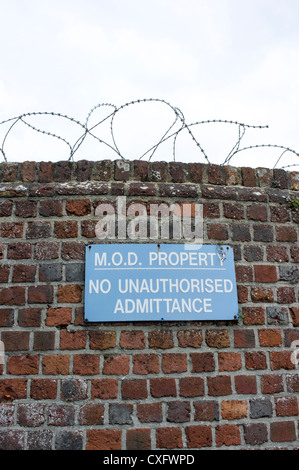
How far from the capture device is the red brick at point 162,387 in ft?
6.75

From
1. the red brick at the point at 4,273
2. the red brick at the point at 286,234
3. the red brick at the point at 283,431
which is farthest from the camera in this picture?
the red brick at the point at 286,234

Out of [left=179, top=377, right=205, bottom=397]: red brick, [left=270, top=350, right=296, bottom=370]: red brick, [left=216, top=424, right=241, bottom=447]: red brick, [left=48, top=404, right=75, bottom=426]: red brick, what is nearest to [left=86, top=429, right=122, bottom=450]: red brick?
[left=48, top=404, right=75, bottom=426]: red brick

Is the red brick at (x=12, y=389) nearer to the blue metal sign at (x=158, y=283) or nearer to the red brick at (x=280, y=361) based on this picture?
the blue metal sign at (x=158, y=283)

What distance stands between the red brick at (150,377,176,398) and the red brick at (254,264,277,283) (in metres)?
0.70

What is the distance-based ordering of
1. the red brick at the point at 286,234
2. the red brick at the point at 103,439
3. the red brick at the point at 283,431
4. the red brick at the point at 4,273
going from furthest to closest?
the red brick at the point at 286,234, the red brick at the point at 4,273, the red brick at the point at 283,431, the red brick at the point at 103,439

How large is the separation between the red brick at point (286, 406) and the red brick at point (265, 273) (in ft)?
1.95

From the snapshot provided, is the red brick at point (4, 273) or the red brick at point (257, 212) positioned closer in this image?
the red brick at point (4, 273)

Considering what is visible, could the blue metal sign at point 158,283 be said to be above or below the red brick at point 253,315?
above

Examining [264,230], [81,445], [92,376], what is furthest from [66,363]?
[264,230]

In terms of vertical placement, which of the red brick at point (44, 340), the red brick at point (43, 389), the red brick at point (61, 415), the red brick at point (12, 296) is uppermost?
the red brick at point (12, 296)

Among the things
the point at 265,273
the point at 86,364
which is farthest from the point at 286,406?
the point at 86,364

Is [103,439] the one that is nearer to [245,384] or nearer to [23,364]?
[23,364]

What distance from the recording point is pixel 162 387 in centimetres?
207

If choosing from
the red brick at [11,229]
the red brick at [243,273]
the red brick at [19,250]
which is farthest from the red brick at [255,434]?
the red brick at [11,229]
